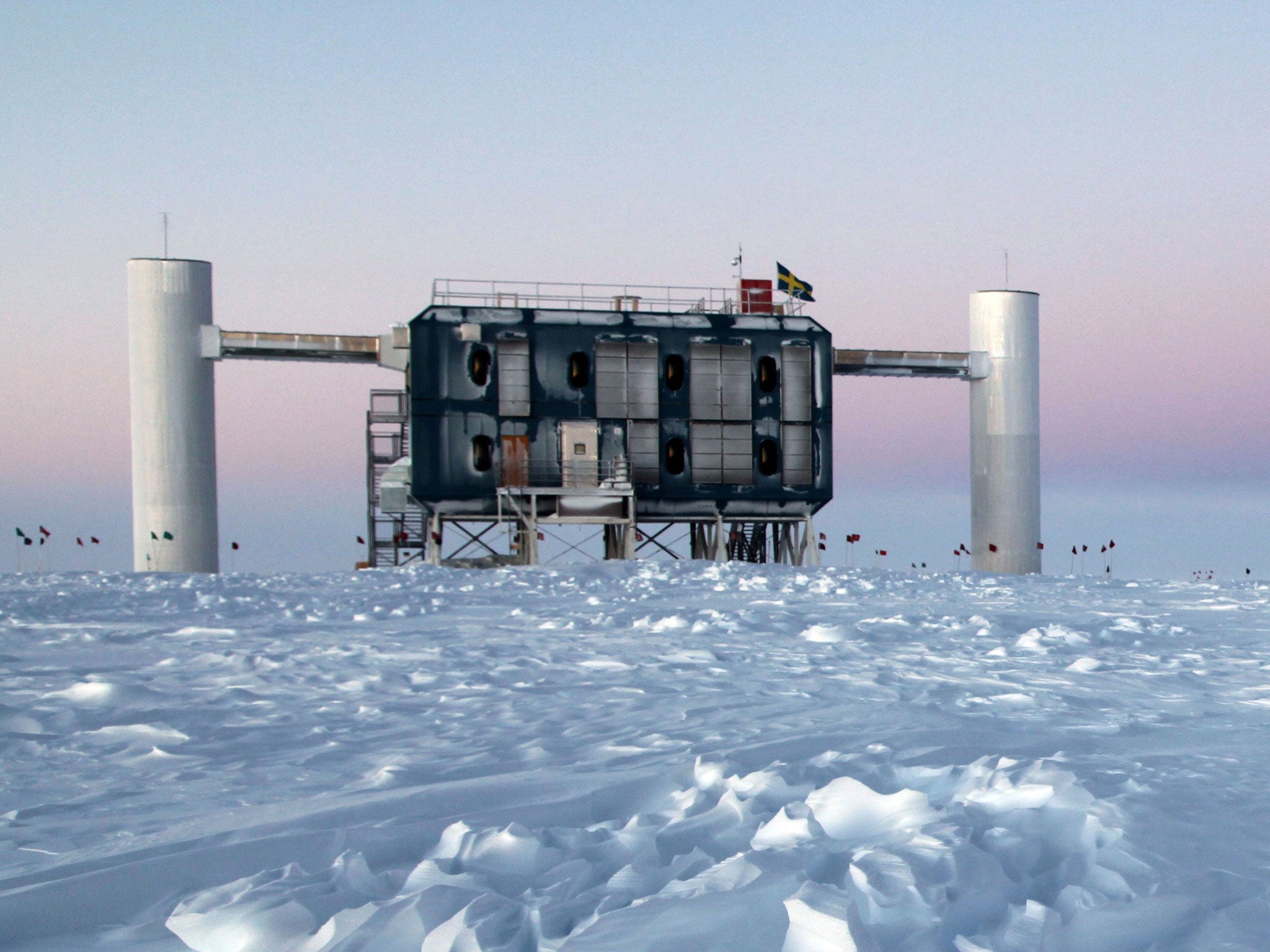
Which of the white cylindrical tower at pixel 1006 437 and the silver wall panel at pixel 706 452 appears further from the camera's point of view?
the white cylindrical tower at pixel 1006 437

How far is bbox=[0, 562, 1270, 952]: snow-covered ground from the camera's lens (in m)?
3.56

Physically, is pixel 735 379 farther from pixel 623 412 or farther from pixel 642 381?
pixel 623 412

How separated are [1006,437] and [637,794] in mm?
38425

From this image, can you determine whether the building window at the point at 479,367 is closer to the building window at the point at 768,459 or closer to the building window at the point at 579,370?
the building window at the point at 579,370

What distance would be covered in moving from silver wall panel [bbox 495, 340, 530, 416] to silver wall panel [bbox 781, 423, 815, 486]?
28.4 ft

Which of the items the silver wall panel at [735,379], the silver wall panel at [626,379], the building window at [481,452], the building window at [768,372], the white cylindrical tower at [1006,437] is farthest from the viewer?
the white cylindrical tower at [1006,437]

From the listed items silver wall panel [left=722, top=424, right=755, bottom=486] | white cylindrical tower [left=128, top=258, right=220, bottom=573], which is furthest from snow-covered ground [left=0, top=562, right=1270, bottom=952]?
white cylindrical tower [left=128, top=258, right=220, bottom=573]

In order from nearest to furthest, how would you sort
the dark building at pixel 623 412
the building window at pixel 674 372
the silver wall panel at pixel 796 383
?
the dark building at pixel 623 412 → the building window at pixel 674 372 → the silver wall panel at pixel 796 383

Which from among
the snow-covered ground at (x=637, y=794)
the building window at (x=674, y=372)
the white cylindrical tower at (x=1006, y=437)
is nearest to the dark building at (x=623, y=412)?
the building window at (x=674, y=372)

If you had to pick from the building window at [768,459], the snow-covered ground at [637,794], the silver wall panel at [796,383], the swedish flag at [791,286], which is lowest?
the snow-covered ground at [637,794]

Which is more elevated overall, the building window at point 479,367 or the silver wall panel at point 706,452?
the building window at point 479,367

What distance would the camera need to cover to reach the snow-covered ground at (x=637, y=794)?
3.56 m

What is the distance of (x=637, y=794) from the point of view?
512 centimetres

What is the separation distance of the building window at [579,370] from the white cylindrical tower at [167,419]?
12255mm
